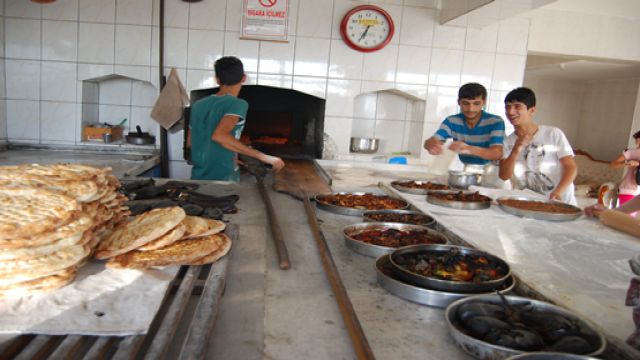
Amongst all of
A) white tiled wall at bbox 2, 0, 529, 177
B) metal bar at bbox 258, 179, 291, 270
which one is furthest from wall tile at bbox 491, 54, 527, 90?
metal bar at bbox 258, 179, 291, 270

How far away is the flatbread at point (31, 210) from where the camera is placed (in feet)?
3.69

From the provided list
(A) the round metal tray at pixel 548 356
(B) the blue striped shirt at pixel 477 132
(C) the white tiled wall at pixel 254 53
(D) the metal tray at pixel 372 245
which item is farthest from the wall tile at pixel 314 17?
(A) the round metal tray at pixel 548 356

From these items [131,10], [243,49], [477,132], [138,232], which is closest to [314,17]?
[243,49]

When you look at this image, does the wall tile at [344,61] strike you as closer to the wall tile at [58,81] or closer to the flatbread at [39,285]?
the wall tile at [58,81]

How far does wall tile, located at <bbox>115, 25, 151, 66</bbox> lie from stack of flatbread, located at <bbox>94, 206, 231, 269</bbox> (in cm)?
353

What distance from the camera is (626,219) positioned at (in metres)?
2.24

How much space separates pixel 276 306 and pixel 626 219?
1.89 m

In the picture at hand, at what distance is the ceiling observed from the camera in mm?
7203

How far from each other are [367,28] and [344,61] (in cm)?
42

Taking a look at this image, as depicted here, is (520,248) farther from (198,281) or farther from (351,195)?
(198,281)

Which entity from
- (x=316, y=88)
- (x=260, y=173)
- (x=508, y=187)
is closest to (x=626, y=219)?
(x=508, y=187)

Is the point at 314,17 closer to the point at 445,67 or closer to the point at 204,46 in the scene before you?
the point at 204,46

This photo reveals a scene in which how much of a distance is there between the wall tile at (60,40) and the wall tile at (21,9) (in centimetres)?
14

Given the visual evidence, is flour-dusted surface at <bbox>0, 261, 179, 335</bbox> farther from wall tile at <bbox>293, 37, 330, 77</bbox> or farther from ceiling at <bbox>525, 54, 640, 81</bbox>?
ceiling at <bbox>525, 54, 640, 81</bbox>
